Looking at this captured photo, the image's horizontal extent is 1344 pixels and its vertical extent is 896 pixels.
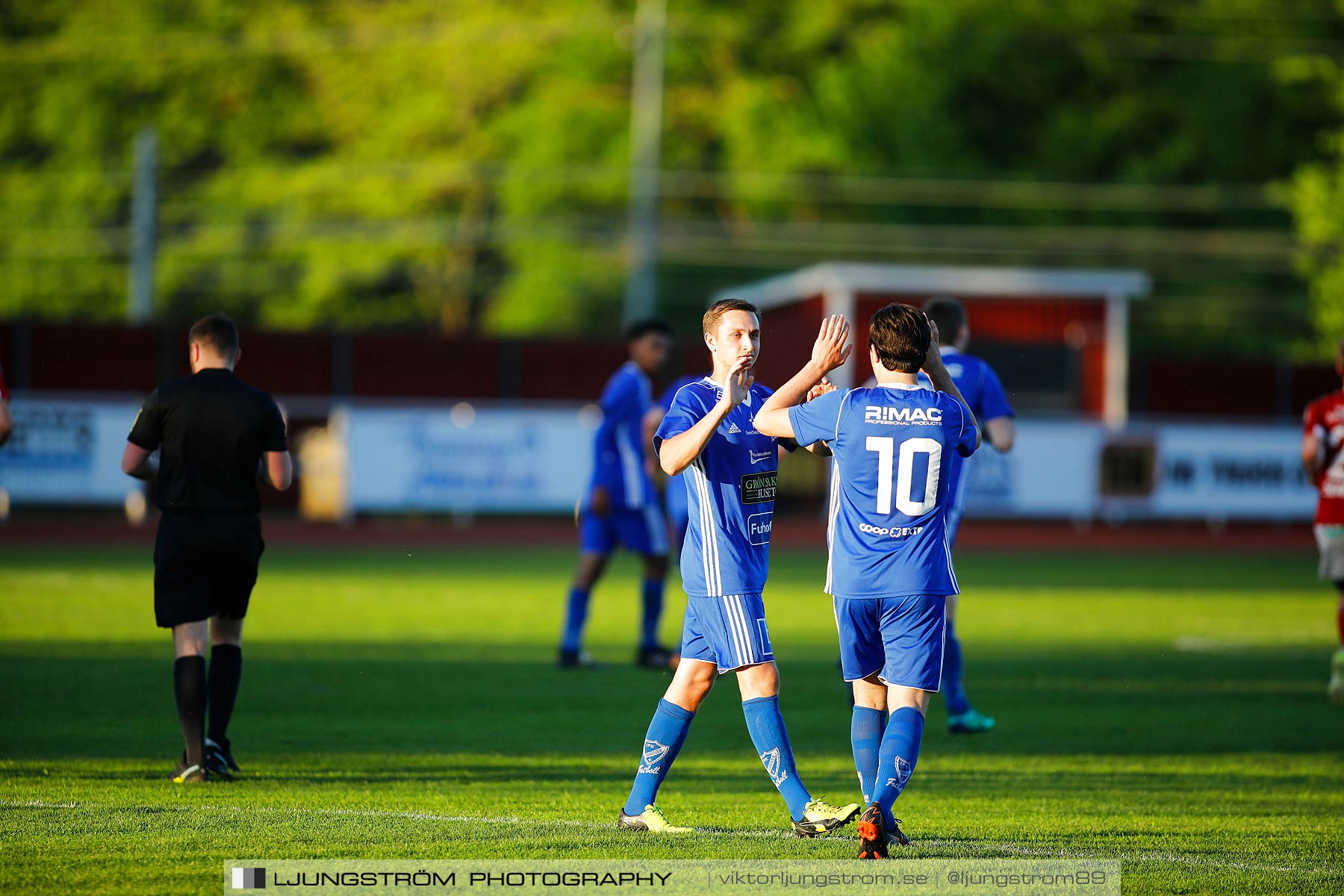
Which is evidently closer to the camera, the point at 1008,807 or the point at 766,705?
the point at 766,705

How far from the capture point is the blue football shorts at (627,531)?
11398mm

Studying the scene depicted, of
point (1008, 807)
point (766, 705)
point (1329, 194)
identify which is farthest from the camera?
point (1329, 194)

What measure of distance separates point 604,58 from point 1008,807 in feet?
137

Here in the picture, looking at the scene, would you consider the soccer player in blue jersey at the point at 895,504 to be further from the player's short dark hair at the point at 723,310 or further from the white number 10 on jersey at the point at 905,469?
the player's short dark hair at the point at 723,310

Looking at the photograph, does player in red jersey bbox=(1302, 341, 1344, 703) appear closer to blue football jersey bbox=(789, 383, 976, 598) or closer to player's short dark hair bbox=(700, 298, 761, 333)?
blue football jersey bbox=(789, 383, 976, 598)

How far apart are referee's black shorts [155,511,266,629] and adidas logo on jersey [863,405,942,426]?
308 centimetres

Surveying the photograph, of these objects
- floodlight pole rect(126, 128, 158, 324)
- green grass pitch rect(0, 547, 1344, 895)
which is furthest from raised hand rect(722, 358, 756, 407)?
floodlight pole rect(126, 128, 158, 324)

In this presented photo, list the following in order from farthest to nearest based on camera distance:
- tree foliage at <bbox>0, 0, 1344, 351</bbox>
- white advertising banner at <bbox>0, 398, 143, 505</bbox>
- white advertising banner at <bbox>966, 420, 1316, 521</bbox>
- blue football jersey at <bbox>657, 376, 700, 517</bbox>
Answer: tree foliage at <bbox>0, 0, 1344, 351</bbox>, white advertising banner at <bbox>966, 420, 1316, 521</bbox>, white advertising banner at <bbox>0, 398, 143, 505</bbox>, blue football jersey at <bbox>657, 376, 700, 517</bbox>

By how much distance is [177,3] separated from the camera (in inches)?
2140

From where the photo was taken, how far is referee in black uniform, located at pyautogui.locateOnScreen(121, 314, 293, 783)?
7289 millimetres

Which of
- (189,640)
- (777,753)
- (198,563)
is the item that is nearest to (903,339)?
(777,753)

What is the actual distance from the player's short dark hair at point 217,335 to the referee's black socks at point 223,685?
4.55 feet

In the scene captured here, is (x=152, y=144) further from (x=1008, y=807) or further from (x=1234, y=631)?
(x=1008, y=807)

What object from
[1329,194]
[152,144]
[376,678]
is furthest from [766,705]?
[1329,194]
